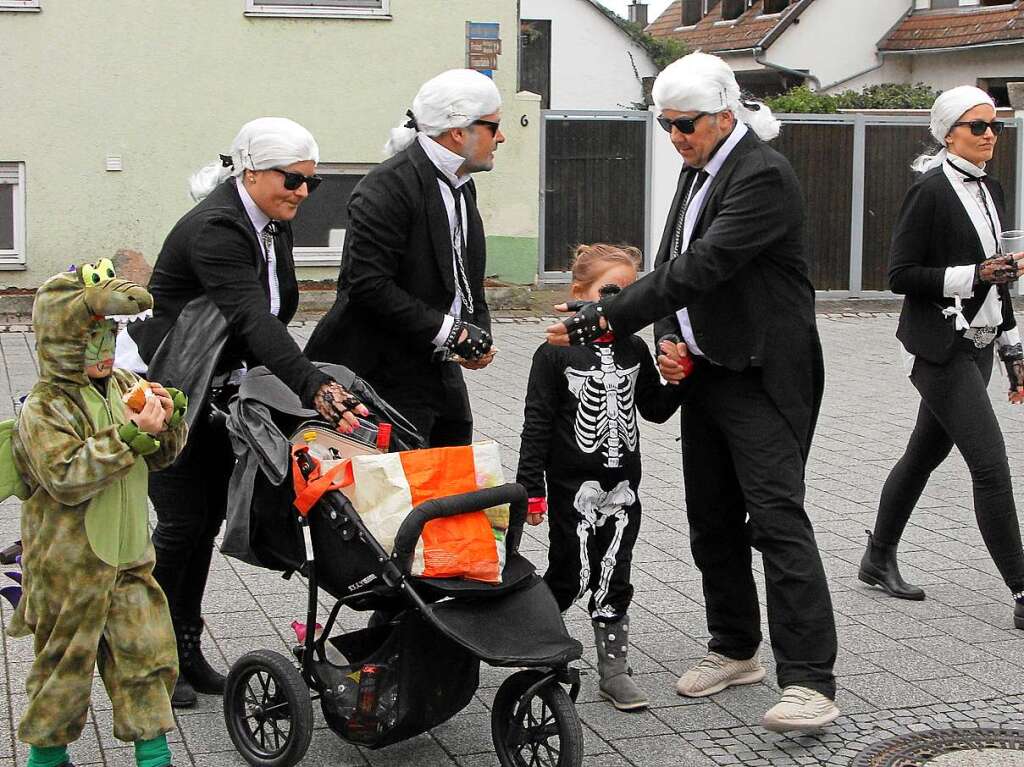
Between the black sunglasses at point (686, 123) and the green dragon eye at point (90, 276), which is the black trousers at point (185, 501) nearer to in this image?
the green dragon eye at point (90, 276)

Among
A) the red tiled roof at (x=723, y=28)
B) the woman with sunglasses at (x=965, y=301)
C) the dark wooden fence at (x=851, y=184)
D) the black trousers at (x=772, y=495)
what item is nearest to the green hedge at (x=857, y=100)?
the dark wooden fence at (x=851, y=184)

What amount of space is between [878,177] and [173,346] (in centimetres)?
1370

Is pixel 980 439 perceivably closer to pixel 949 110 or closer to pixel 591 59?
pixel 949 110

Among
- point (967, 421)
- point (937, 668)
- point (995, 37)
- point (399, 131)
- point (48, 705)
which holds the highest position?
point (995, 37)

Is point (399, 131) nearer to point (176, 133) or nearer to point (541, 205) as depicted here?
point (176, 133)

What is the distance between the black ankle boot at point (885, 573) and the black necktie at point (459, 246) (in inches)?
89.6

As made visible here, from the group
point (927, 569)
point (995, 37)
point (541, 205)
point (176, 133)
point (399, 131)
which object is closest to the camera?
point (399, 131)

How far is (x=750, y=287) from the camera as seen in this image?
4.79 metres

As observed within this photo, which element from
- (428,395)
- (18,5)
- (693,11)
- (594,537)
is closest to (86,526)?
(428,395)

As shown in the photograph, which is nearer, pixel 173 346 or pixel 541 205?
pixel 173 346

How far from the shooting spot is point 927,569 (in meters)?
6.68

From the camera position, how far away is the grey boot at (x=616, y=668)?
4.93 metres

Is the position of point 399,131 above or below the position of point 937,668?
above

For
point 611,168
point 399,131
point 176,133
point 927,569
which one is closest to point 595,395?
point 399,131
